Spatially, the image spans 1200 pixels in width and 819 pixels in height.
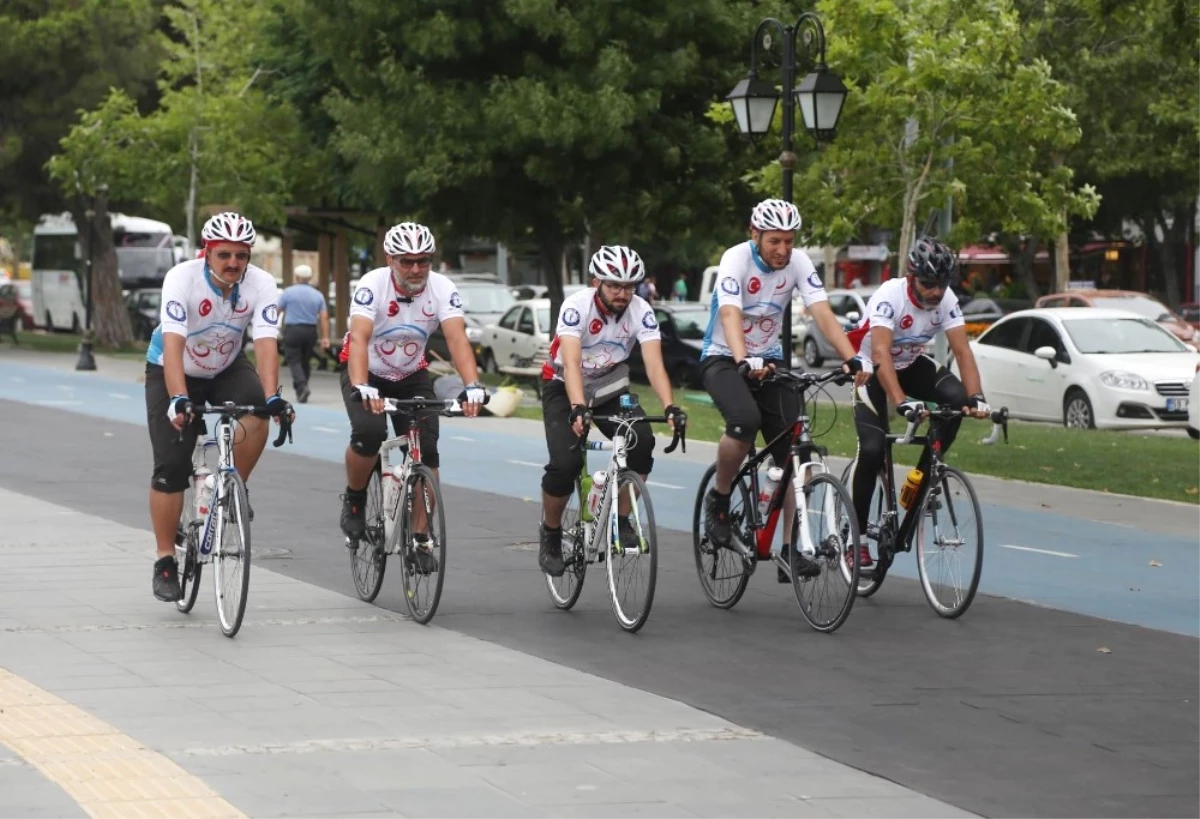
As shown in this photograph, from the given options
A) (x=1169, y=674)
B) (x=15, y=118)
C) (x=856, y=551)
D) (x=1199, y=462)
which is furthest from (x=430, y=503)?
(x=15, y=118)

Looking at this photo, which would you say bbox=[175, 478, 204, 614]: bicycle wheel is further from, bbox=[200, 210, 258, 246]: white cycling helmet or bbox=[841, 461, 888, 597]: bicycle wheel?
bbox=[841, 461, 888, 597]: bicycle wheel

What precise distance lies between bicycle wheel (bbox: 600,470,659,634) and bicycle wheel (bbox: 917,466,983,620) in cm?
137

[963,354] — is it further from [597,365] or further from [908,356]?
[597,365]

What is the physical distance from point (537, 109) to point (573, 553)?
2233 cm

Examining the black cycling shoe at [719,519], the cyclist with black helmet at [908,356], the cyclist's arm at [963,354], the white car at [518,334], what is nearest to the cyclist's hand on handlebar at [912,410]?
the cyclist with black helmet at [908,356]

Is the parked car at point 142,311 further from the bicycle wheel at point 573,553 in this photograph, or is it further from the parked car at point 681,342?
the bicycle wheel at point 573,553

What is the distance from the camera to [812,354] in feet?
148

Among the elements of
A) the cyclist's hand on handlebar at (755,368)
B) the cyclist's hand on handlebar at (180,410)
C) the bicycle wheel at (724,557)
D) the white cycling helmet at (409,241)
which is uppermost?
the white cycling helmet at (409,241)

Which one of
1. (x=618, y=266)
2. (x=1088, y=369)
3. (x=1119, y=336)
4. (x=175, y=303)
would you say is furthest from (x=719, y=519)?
(x=1119, y=336)

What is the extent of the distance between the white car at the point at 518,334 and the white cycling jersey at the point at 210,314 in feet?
80.0

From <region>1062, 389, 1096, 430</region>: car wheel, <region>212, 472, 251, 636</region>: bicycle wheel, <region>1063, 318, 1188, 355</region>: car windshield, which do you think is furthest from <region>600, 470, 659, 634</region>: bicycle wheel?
<region>1063, 318, 1188, 355</region>: car windshield

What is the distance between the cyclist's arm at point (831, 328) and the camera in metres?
9.50

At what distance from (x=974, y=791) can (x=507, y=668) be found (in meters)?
2.53

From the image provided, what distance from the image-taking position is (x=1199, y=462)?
17922 mm
